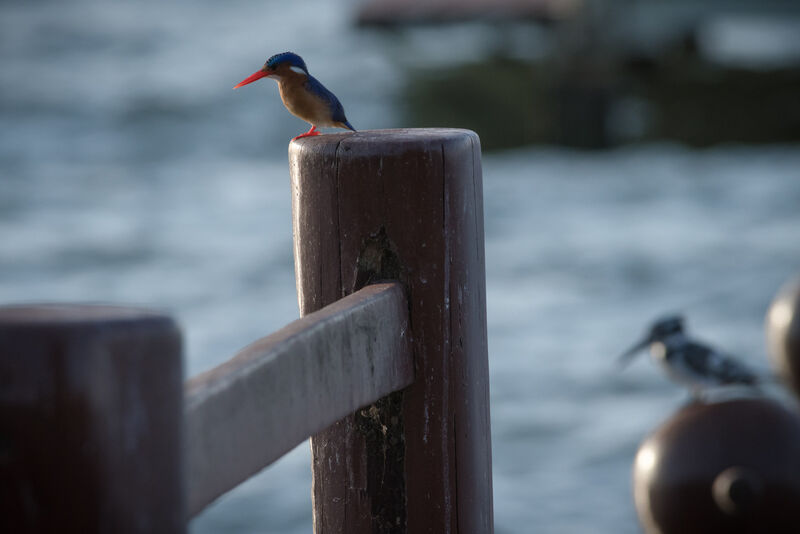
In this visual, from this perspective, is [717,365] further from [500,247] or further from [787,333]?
[500,247]

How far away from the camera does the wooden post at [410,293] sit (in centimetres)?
155

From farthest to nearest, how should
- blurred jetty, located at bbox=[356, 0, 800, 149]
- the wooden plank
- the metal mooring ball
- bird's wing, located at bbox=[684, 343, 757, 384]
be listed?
blurred jetty, located at bbox=[356, 0, 800, 149], bird's wing, located at bbox=[684, 343, 757, 384], the metal mooring ball, the wooden plank

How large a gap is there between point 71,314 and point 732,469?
2.43 m

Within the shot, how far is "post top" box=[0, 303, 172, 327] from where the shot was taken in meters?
0.83

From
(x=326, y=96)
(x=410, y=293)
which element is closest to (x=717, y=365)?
(x=326, y=96)

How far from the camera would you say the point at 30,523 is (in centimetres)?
82

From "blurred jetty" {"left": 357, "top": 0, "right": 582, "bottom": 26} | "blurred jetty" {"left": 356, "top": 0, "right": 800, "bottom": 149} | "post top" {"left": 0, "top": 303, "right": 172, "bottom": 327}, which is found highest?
"blurred jetty" {"left": 357, "top": 0, "right": 582, "bottom": 26}

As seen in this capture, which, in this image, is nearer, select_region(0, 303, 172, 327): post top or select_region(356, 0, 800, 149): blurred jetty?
select_region(0, 303, 172, 327): post top

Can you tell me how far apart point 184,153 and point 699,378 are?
480 inches

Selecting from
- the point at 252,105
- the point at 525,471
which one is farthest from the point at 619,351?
the point at 252,105

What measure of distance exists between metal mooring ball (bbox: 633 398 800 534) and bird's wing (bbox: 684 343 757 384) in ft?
5.96

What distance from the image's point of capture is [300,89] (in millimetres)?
1982

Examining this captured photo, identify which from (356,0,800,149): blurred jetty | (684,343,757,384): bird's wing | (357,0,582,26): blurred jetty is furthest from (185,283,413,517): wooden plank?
(357,0,582,26): blurred jetty

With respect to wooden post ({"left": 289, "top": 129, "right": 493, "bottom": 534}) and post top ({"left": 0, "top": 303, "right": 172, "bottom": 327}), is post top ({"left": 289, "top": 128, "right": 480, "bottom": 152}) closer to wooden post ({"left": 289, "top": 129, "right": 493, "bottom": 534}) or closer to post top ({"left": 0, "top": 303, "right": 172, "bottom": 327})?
wooden post ({"left": 289, "top": 129, "right": 493, "bottom": 534})
